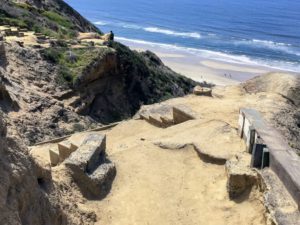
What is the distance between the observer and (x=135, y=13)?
278 ft

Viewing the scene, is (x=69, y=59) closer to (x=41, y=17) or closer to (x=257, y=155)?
(x=41, y=17)

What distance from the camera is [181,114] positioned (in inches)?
671

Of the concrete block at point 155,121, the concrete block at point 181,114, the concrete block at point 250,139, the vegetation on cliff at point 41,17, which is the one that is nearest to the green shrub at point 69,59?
the vegetation on cliff at point 41,17

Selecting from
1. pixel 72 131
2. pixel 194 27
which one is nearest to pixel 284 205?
pixel 72 131

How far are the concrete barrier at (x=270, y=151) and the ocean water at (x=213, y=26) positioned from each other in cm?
3734

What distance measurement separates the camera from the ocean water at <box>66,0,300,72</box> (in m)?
56.5

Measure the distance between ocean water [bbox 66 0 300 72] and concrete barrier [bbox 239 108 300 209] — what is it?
37342 millimetres

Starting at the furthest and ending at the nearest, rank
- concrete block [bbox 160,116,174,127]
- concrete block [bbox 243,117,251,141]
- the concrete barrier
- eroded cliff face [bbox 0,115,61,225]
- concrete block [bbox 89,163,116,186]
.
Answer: concrete block [bbox 160,116,174,127], concrete block [bbox 243,117,251,141], concrete block [bbox 89,163,116,186], the concrete barrier, eroded cliff face [bbox 0,115,61,225]

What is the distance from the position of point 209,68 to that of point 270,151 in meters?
38.5

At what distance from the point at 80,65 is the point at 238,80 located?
22.4m

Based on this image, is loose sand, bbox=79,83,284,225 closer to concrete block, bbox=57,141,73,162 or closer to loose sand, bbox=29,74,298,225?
loose sand, bbox=29,74,298,225

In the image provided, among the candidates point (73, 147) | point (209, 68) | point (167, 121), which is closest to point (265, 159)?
point (73, 147)

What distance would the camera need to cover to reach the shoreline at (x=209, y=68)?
148 ft

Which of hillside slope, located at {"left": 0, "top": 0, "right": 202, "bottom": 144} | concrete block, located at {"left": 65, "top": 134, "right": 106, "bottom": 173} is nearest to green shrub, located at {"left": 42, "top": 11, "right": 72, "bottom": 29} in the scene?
hillside slope, located at {"left": 0, "top": 0, "right": 202, "bottom": 144}
